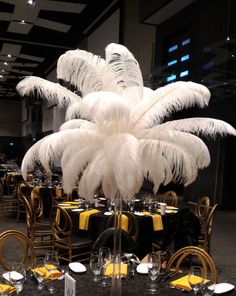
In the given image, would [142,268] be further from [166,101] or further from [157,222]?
[157,222]

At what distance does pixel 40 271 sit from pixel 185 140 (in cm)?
119

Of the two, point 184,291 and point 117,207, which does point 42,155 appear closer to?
point 117,207

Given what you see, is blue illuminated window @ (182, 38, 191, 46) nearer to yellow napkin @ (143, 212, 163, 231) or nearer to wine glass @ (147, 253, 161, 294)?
yellow napkin @ (143, 212, 163, 231)

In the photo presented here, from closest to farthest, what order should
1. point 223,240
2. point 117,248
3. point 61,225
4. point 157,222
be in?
A: 1. point 117,248
2. point 157,222
3. point 61,225
4. point 223,240

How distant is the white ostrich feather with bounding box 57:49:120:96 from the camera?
75.0 inches

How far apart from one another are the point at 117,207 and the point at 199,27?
824cm

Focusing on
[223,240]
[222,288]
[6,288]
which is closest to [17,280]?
[6,288]

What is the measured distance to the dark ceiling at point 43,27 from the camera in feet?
34.8

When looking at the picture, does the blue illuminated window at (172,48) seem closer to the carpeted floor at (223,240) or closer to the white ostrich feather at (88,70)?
the carpeted floor at (223,240)

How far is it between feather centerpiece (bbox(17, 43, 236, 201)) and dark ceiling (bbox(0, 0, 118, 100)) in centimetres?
914

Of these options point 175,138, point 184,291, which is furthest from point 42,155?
point 184,291

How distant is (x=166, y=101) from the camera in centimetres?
181

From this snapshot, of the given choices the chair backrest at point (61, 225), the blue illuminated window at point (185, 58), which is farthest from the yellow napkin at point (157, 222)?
the blue illuminated window at point (185, 58)

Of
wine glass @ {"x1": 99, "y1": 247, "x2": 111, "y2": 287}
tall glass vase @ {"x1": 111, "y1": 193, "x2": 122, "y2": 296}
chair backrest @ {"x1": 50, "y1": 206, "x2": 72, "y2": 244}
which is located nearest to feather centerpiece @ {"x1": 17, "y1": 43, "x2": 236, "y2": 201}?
tall glass vase @ {"x1": 111, "y1": 193, "x2": 122, "y2": 296}
